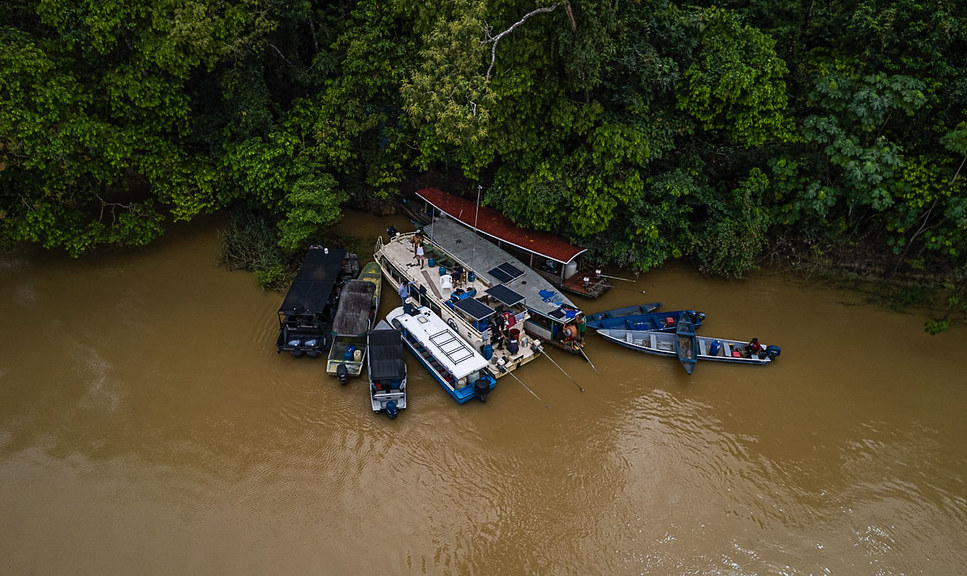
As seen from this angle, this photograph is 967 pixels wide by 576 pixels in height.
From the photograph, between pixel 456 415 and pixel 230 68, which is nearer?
pixel 456 415

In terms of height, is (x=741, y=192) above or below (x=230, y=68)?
below

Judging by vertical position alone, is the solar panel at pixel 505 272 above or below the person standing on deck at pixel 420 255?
A: above

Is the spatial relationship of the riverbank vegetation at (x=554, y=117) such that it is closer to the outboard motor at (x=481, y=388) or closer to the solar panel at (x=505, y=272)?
the solar panel at (x=505, y=272)

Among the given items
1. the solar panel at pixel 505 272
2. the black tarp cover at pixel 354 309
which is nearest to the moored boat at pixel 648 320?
the solar panel at pixel 505 272

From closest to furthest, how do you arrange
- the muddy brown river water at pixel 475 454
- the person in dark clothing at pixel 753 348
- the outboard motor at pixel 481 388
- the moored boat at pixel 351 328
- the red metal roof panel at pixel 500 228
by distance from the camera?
the muddy brown river water at pixel 475 454, the outboard motor at pixel 481 388, the moored boat at pixel 351 328, the person in dark clothing at pixel 753 348, the red metal roof panel at pixel 500 228

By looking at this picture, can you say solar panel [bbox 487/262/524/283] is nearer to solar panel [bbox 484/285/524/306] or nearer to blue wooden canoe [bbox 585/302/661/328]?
solar panel [bbox 484/285/524/306]

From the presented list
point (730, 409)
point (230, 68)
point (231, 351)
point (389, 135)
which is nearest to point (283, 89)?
point (230, 68)

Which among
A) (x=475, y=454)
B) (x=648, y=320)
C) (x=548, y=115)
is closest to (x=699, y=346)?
(x=648, y=320)

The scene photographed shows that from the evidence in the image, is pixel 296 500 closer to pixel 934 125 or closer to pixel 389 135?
pixel 389 135
